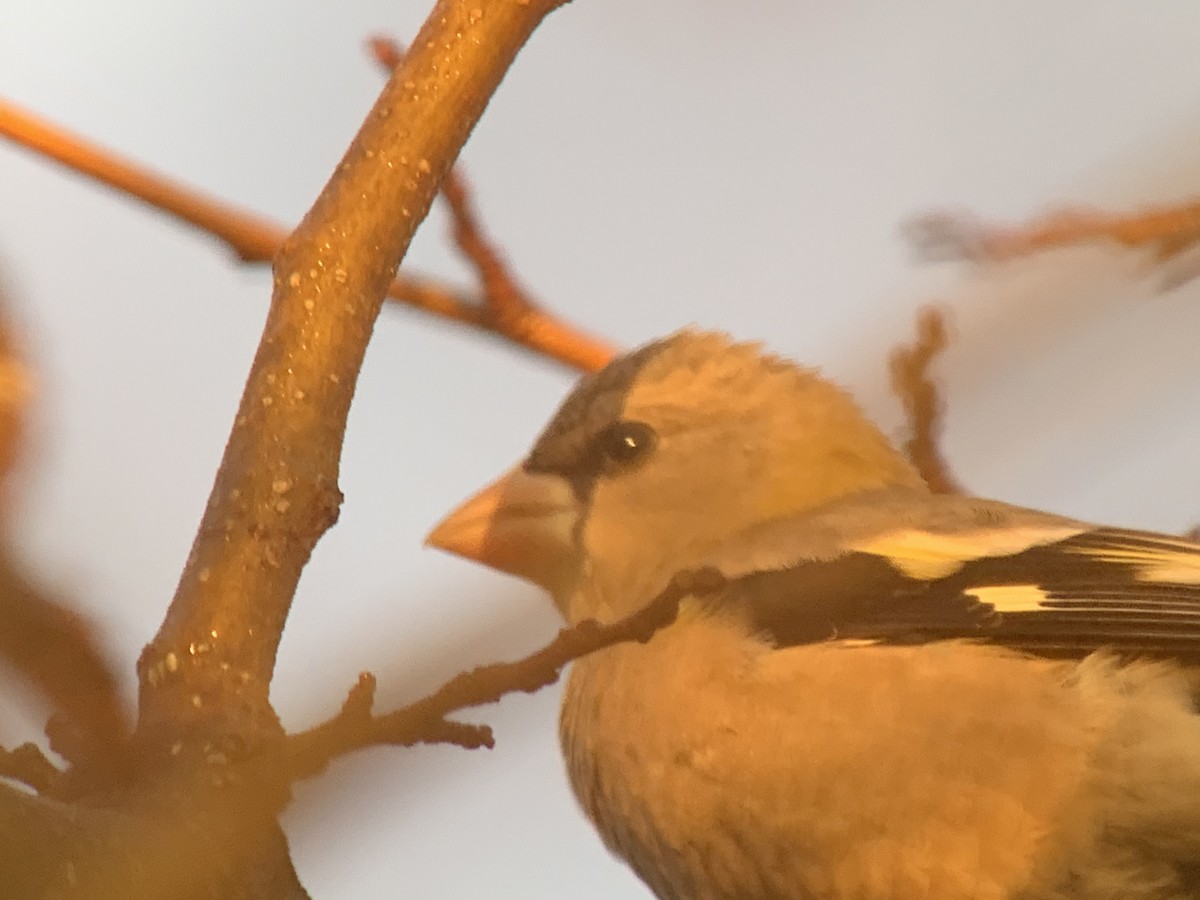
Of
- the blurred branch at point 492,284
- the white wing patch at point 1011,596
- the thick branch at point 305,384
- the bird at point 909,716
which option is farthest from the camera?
the blurred branch at point 492,284

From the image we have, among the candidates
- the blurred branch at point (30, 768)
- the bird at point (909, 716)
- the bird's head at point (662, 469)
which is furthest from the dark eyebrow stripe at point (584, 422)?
the blurred branch at point (30, 768)

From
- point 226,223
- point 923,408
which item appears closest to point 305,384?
point 226,223

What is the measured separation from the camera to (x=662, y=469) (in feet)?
6.49

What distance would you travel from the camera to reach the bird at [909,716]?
134 centimetres

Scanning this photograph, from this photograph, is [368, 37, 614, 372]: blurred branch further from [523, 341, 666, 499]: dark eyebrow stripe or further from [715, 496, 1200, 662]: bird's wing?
[715, 496, 1200, 662]: bird's wing

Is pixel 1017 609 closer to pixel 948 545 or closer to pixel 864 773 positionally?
pixel 948 545

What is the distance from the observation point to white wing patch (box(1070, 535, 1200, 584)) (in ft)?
4.88

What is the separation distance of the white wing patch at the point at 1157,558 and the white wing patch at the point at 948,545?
0.06m

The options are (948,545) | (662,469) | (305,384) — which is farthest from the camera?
(662,469)

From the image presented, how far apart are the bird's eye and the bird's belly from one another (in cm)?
50

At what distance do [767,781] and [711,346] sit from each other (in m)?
0.85

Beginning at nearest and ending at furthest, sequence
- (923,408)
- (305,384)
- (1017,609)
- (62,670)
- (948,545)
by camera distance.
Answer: (62,670) → (305,384) → (1017,609) → (948,545) → (923,408)

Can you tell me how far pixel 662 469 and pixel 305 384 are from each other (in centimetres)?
74

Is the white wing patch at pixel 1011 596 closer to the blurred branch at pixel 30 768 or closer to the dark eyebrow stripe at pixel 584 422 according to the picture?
the dark eyebrow stripe at pixel 584 422
